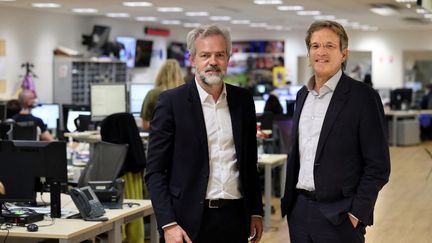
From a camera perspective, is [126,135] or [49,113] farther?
[49,113]

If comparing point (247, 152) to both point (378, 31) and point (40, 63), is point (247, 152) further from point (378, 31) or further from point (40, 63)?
point (378, 31)

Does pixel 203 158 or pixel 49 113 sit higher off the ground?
pixel 203 158

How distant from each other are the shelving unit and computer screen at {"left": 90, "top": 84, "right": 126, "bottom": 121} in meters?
6.44

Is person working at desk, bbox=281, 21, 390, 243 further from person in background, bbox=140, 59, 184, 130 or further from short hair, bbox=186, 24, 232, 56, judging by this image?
person in background, bbox=140, 59, 184, 130

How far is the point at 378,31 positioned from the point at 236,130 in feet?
70.0

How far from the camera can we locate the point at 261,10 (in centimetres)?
1630

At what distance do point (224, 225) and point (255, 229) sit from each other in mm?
235

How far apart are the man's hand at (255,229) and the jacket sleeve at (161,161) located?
43 centimetres

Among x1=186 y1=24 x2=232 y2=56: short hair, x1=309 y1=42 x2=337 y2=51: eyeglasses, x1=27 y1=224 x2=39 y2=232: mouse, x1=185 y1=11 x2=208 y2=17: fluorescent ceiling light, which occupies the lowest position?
x1=27 y1=224 x2=39 y2=232: mouse

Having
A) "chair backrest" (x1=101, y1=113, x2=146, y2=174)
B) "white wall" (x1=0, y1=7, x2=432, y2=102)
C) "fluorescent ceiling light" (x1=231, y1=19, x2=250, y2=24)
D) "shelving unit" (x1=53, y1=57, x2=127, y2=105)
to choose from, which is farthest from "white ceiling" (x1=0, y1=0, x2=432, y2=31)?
"chair backrest" (x1=101, y1=113, x2=146, y2=174)

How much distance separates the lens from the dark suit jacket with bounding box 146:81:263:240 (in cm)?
339

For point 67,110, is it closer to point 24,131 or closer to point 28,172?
point 24,131

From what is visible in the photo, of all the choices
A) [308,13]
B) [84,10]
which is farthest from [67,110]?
[308,13]

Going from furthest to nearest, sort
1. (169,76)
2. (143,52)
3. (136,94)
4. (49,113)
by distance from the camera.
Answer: (143,52) < (49,113) < (136,94) < (169,76)
